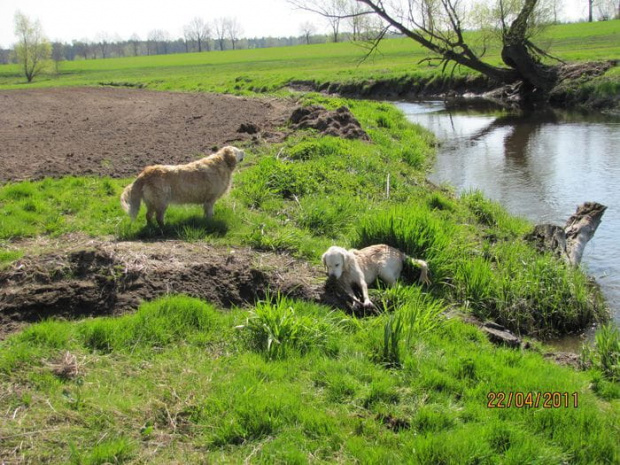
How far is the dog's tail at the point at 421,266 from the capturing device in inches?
284

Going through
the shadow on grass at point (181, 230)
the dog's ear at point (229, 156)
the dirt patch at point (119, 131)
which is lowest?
the shadow on grass at point (181, 230)

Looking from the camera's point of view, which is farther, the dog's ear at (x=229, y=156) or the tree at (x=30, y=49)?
the tree at (x=30, y=49)

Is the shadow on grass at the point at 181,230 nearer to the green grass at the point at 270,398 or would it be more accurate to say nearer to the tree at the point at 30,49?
the green grass at the point at 270,398

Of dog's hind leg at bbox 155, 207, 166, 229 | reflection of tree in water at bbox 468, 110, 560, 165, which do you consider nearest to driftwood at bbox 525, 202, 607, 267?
dog's hind leg at bbox 155, 207, 166, 229

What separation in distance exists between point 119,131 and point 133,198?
10.4m

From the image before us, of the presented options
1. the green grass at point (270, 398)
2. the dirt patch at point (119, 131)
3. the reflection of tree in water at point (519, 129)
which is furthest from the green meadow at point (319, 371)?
the reflection of tree in water at point (519, 129)

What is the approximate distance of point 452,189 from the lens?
42.4 feet

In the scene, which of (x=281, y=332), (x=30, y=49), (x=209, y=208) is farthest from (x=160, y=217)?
(x=30, y=49)

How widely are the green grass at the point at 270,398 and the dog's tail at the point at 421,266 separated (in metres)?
1.53

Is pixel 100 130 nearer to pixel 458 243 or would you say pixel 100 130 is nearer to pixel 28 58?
pixel 458 243

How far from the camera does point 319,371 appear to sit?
496cm

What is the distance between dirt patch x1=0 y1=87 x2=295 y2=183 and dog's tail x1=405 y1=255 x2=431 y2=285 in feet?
22.2

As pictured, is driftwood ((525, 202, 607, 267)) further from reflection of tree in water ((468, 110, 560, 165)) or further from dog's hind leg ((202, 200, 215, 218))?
reflection of tree in water ((468, 110, 560, 165))
